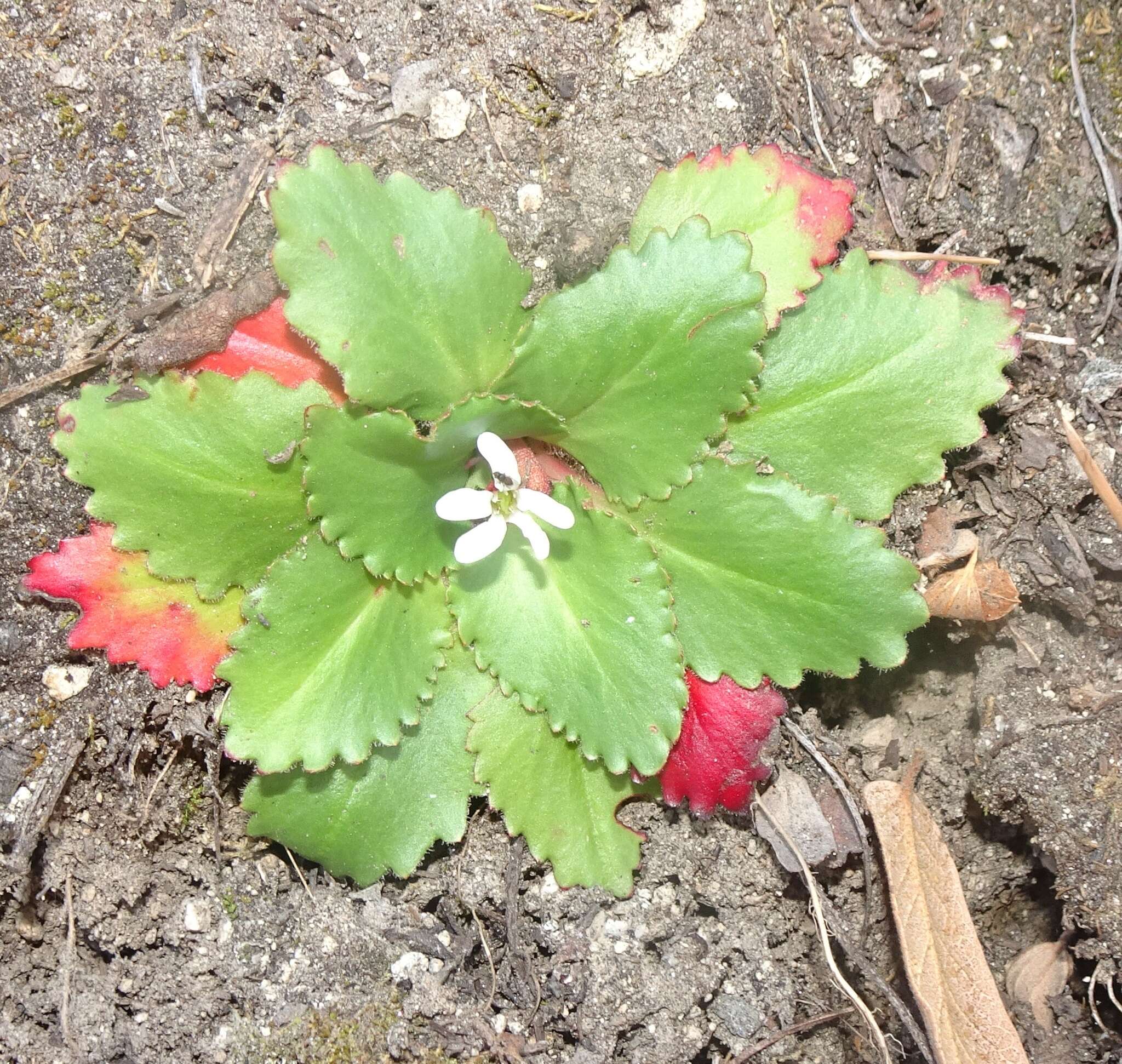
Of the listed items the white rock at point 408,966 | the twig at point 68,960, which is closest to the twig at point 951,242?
the white rock at point 408,966

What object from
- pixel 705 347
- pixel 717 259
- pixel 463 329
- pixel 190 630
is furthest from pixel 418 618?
pixel 717 259

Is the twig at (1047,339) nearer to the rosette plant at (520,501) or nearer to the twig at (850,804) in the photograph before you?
the rosette plant at (520,501)

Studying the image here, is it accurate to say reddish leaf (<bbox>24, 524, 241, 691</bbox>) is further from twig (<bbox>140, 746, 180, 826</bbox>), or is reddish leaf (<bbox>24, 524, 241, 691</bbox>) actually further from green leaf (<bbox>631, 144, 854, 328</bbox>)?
green leaf (<bbox>631, 144, 854, 328</bbox>)

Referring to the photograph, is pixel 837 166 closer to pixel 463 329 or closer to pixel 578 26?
pixel 578 26

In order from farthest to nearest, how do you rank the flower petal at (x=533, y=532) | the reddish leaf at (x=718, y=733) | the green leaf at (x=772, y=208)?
1. the reddish leaf at (x=718, y=733)
2. the green leaf at (x=772, y=208)
3. the flower petal at (x=533, y=532)

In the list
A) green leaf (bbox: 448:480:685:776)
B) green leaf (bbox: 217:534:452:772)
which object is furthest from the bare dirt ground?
green leaf (bbox: 448:480:685:776)

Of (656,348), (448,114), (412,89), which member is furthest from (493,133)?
(656,348)

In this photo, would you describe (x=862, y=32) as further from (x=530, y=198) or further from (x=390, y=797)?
(x=390, y=797)
